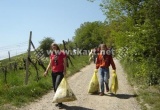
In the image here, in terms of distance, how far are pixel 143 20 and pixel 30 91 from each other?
4806mm

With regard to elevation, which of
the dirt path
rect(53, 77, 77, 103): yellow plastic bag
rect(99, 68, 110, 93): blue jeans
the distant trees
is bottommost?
the dirt path

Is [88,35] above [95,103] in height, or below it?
above

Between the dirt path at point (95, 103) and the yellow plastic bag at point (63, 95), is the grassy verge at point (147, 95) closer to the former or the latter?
the dirt path at point (95, 103)

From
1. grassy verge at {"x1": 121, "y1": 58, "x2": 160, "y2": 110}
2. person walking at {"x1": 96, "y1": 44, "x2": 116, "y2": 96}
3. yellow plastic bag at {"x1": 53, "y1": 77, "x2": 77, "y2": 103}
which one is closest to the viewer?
yellow plastic bag at {"x1": 53, "y1": 77, "x2": 77, "y2": 103}

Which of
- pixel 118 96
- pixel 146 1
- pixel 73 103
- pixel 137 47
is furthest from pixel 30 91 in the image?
pixel 146 1

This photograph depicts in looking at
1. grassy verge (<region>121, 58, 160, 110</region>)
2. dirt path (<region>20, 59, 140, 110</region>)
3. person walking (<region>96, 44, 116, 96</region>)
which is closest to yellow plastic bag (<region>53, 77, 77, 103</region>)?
dirt path (<region>20, 59, 140, 110</region>)

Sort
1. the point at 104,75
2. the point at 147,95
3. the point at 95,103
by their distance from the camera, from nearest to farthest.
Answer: the point at 95,103, the point at 147,95, the point at 104,75

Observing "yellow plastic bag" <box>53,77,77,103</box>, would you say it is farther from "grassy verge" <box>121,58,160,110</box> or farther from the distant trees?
the distant trees

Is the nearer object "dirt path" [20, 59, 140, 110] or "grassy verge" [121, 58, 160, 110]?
"grassy verge" [121, 58, 160, 110]

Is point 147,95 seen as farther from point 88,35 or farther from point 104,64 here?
point 88,35

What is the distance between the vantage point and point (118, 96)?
39.4 feet

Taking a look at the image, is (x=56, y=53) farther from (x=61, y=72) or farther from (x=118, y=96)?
(x=118, y=96)

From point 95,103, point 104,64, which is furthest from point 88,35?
point 95,103

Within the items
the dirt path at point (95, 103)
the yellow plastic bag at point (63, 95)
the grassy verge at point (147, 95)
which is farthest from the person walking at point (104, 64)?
the yellow plastic bag at point (63, 95)
